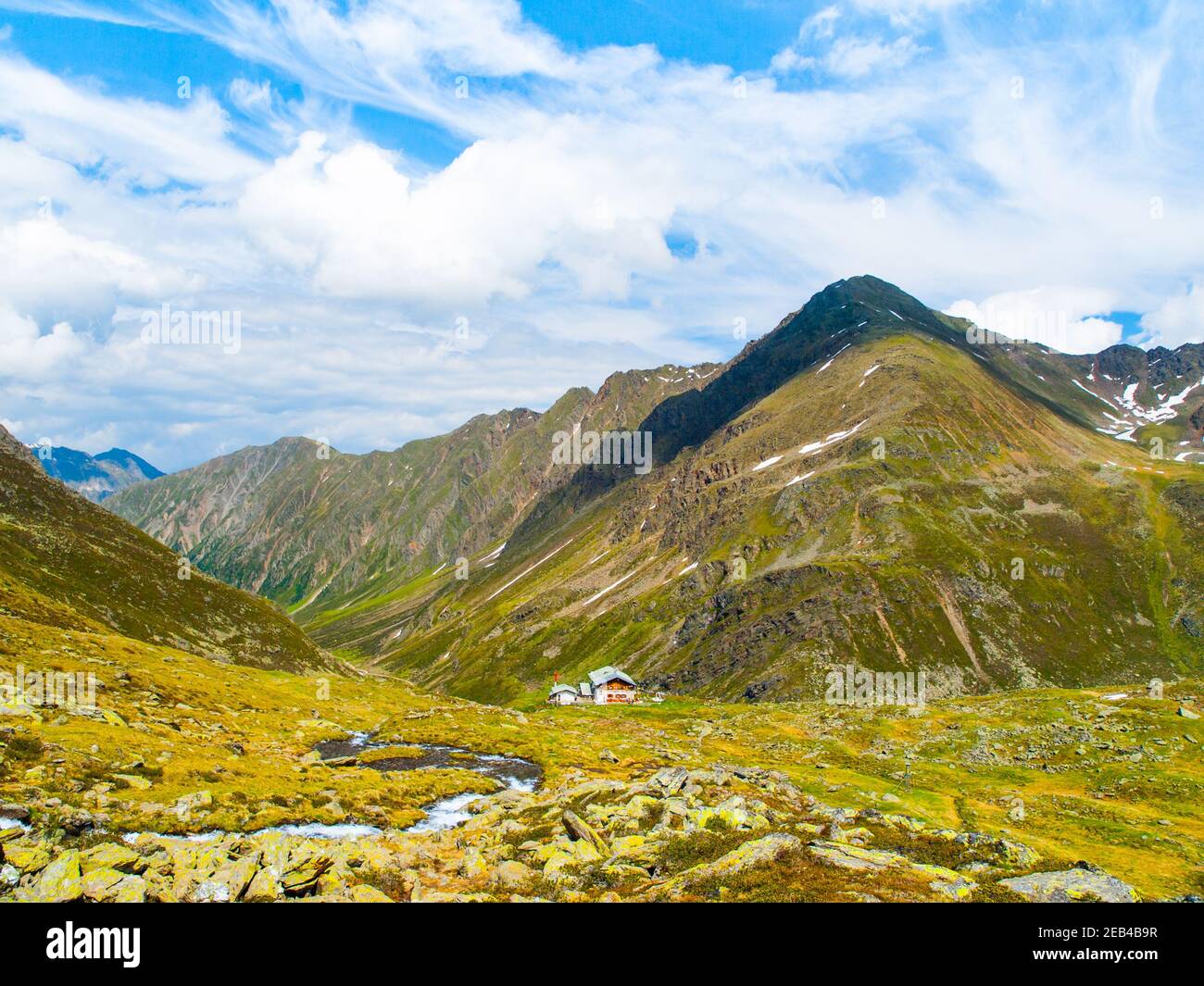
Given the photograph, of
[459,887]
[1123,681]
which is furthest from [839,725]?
[1123,681]

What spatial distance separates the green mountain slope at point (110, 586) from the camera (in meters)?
114

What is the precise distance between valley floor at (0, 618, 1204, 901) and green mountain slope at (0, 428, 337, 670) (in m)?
21.4

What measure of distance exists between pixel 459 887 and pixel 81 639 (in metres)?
82.7

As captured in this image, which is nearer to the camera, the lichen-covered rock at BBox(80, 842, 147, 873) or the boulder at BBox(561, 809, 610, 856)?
the lichen-covered rock at BBox(80, 842, 147, 873)

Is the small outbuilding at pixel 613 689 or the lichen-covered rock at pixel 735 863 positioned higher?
the lichen-covered rock at pixel 735 863

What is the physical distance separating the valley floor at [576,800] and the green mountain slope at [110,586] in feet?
70.2

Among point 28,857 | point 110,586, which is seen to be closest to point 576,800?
point 28,857

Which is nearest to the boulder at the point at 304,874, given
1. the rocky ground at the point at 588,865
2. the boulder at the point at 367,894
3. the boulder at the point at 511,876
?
the rocky ground at the point at 588,865

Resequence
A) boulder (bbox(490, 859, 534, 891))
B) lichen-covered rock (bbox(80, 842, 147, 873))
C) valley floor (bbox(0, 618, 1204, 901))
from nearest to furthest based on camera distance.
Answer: lichen-covered rock (bbox(80, 842, 147, 873))
valley floor (bbox(0, 618, 1204, 901))
boulder (bbox(490, 859, 534, 891))

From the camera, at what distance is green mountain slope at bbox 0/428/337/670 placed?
375 feet

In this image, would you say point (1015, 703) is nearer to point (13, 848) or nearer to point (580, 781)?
point (580, 781)

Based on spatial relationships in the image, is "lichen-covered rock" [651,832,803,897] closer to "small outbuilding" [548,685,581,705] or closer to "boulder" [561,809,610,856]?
"boulder" [561,809,610,856]

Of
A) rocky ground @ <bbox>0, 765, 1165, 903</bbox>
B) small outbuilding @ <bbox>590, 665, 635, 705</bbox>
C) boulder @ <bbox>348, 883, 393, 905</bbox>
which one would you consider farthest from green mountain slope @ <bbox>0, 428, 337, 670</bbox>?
boulder @ <bbox>348, 883, 393, 905</bbox>

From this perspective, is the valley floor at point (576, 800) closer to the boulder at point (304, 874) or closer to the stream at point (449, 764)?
the boulder at point (304, 874)
